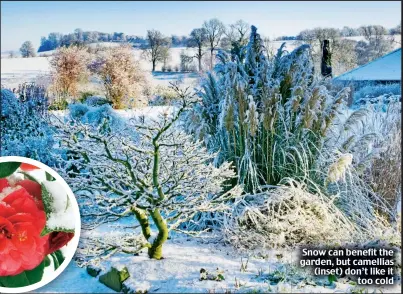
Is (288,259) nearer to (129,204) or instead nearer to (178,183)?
(178,183)

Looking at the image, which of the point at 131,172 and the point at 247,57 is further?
the point at 247,57

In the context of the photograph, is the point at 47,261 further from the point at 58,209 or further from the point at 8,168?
the point at 8,168

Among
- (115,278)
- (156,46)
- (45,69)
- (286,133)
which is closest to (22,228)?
(115,278)

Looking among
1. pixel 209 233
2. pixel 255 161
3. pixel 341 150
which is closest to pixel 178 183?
pixel 209 233

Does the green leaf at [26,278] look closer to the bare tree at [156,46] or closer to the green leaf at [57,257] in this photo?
the green leaf at [57,257]

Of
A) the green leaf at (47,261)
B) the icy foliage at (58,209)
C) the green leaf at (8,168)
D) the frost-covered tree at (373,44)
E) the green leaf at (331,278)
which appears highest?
the frost-covered tree at (373,44)

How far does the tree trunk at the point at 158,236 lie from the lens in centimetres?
267

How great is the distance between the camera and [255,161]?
349cm

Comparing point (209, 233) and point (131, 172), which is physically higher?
point (131, 172)

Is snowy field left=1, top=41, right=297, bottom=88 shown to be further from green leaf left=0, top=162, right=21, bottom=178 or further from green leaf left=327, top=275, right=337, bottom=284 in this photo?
green leaf left=327, top=275, right=337, bottom=284

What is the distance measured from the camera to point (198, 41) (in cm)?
394

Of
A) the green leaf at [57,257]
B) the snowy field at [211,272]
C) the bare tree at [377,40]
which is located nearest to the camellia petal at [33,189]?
the green leaf at [57,257]

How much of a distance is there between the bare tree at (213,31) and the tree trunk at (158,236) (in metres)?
1.62

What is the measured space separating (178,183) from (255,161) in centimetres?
98
